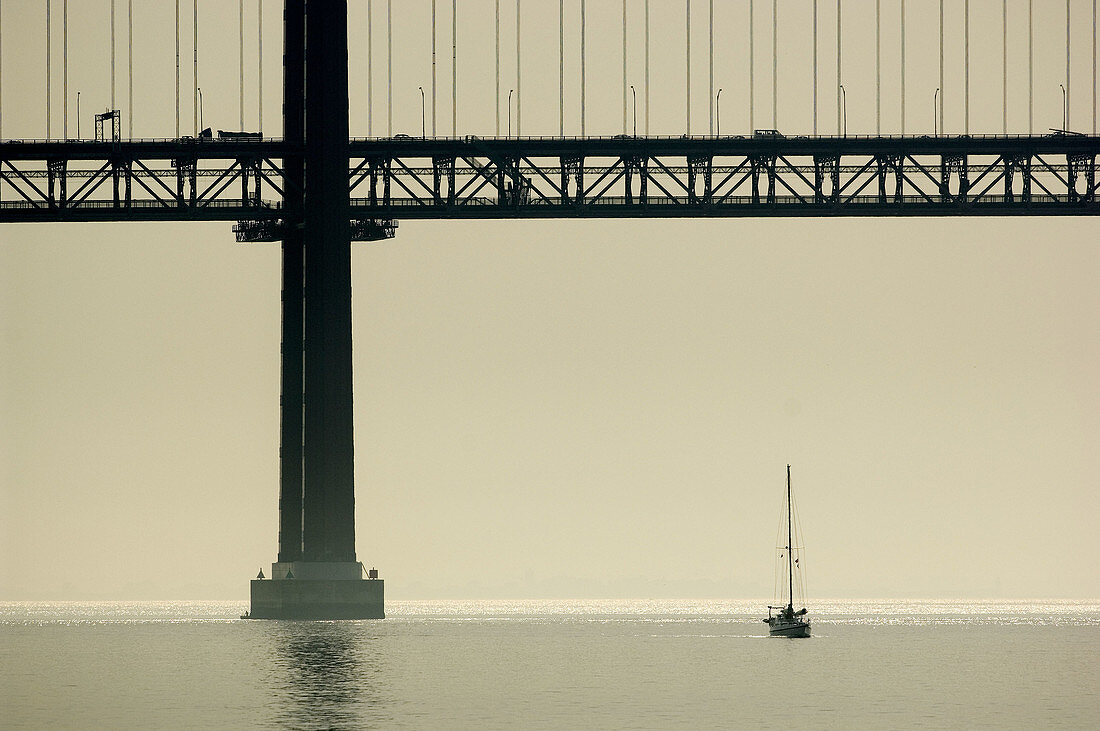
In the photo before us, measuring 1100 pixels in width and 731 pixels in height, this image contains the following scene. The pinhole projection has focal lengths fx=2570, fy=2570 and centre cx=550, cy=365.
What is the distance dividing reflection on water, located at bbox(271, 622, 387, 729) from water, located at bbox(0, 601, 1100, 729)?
130 mm

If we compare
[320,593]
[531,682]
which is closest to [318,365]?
[320,593]

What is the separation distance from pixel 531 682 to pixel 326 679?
839cm

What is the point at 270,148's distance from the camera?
135 metres

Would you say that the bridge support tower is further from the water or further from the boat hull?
the boat hull

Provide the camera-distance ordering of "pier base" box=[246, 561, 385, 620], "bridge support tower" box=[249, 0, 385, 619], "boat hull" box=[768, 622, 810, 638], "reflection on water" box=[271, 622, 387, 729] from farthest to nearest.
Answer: "boat hull" box=[768, 622, 810, 638]
"pier base" box=[246, 561, 385, 620]
"bridge support tower" box=[249, 0, 385, 619]
"reflection on water" box=[271, 622, 387, 729]

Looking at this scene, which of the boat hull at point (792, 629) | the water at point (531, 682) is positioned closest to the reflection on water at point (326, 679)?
the water at point (531, 682)

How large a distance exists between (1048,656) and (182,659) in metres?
45.9

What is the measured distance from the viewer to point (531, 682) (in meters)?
103

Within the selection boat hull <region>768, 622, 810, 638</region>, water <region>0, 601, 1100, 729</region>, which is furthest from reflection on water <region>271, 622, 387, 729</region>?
boat hull <region>768, 622, 810, 638</region>

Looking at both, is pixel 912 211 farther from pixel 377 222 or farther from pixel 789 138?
pixel 377 222

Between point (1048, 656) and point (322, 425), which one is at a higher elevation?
point (322, 425)

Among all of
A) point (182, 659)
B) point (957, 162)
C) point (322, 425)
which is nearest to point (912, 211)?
point (957, 162)

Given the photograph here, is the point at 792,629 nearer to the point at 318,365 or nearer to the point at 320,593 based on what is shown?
the point at 320,593

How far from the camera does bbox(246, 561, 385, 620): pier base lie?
13038cm
